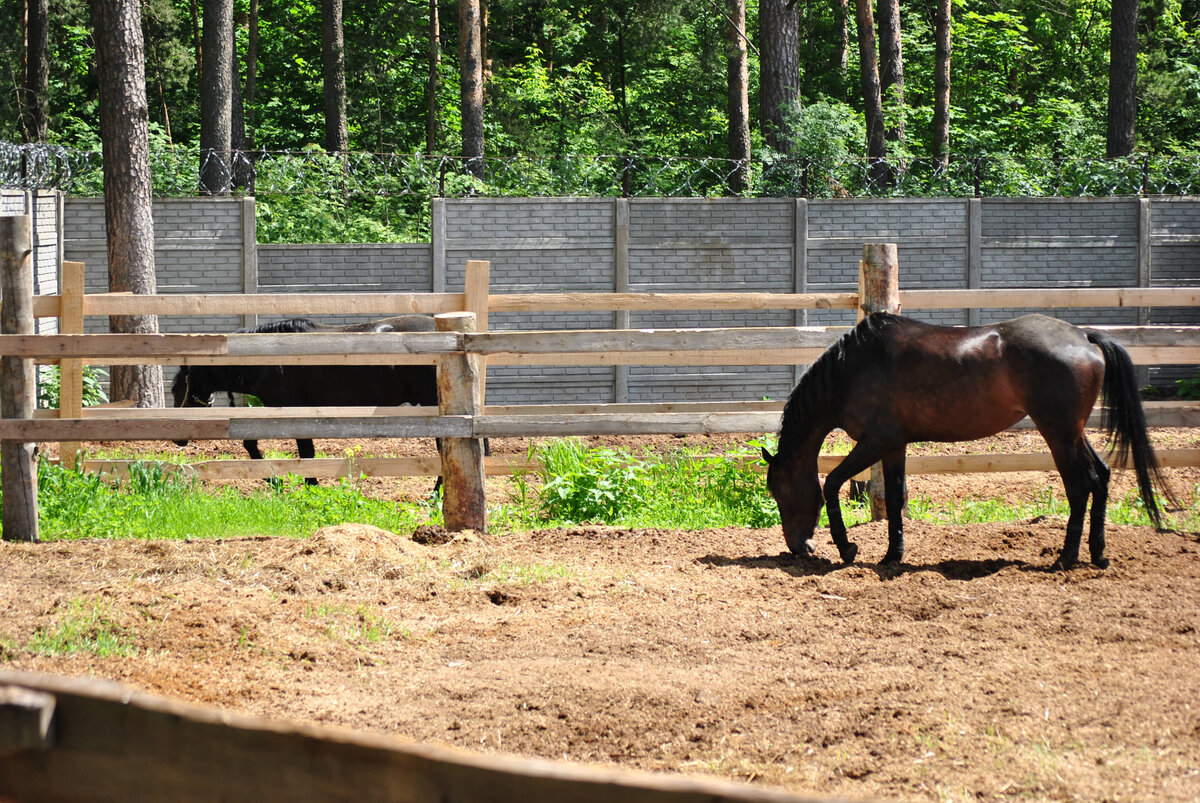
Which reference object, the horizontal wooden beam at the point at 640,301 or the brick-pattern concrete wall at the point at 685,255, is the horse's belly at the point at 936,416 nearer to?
the horizontal wooden beam at the point at 640,301

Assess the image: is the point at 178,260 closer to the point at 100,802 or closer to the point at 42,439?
the point at 42,439

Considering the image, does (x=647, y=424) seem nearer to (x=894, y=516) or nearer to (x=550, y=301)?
(x=894, y=516)

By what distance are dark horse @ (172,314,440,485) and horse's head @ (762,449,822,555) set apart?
3927 mm

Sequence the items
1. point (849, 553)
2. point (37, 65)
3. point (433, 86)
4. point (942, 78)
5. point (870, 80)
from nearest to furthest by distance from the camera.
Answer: point (849, 553) < point (870, 80) < point (942, 78) < point (37, 65) < point (433, 86)

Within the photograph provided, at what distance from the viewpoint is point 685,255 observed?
1347 cm

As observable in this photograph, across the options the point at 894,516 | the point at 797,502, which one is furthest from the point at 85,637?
the point at 894,516

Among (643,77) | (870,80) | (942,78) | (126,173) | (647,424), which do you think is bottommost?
(647,424)

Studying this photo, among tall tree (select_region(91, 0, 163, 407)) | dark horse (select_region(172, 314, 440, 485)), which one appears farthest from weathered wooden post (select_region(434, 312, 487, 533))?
tall tree (select_region(91, 0, 163, 407))

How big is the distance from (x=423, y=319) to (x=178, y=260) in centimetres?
453

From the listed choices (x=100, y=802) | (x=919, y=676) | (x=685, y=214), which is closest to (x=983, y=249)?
(x=685, y=214)

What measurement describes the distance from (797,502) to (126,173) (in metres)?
8.08

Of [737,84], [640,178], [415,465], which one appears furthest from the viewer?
[737,84]

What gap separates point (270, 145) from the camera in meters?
28.4

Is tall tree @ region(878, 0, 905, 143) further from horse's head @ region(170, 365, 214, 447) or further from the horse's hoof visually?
the horse's hoof
